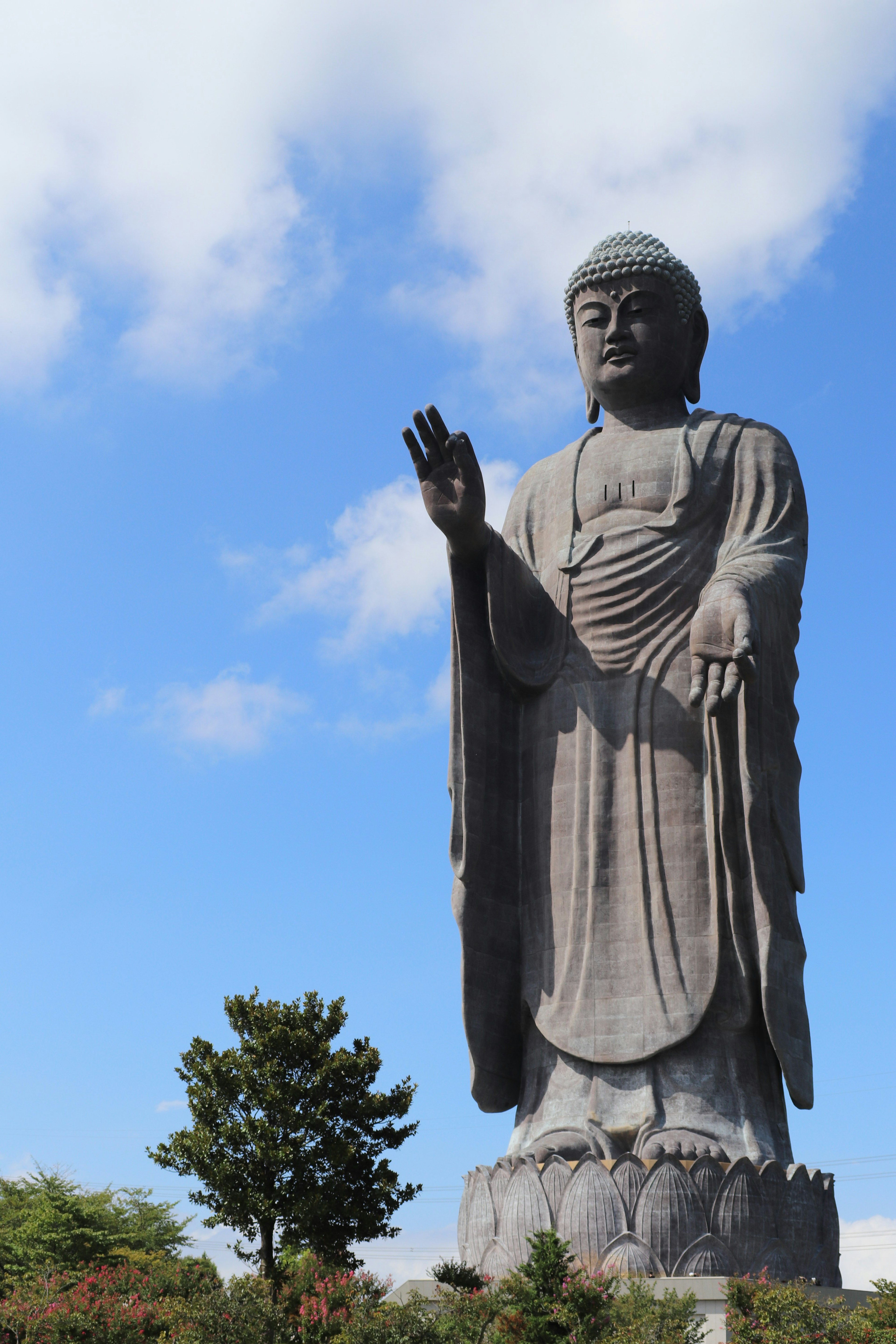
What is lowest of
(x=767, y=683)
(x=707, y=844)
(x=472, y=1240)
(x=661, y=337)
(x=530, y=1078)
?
(x=472, y=1240)

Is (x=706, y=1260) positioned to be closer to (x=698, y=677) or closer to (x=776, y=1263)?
(x=776, y=1263)

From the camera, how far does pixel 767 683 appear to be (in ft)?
36.6

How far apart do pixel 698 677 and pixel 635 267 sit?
3993mm

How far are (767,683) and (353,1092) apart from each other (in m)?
7.48

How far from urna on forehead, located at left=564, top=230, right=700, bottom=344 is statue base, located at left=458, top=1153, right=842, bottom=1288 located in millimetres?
7246

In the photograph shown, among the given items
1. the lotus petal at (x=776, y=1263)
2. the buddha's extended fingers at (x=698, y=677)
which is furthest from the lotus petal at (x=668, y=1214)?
the buddha's extended fingers at (x=698, y=677)

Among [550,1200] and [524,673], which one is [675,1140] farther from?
[524,673]

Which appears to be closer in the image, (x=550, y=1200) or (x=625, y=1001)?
(x=550, y=1200)

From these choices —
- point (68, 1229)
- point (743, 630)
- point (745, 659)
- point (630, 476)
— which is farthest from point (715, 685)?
point (68, 1229)

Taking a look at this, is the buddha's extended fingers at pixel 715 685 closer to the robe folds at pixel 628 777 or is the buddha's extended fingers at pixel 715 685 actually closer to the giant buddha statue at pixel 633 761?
the giant buddha statue at pixel 633 761

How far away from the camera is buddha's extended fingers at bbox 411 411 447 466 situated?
10.8 meters

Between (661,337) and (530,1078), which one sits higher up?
(661,337)

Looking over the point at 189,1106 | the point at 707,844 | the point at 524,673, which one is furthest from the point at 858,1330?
the point at 189,1106

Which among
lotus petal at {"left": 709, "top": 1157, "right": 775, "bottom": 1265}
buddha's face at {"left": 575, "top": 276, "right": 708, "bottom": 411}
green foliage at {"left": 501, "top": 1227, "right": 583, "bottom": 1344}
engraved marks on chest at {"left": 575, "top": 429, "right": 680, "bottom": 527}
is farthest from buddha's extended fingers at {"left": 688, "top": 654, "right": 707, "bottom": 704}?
green foliage at {"left": 501, "top": 1227, "right": 583, "bottom": 1344}
